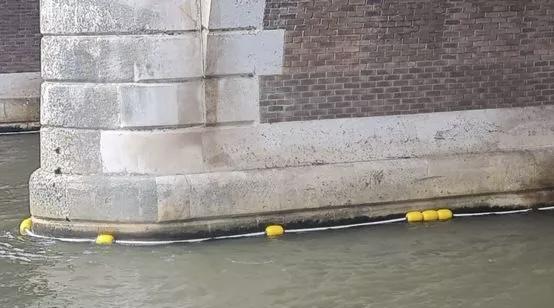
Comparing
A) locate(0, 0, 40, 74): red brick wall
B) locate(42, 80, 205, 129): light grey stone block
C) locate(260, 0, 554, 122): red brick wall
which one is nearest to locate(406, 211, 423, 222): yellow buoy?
locate(260, 0, 554, 122): red brick wall

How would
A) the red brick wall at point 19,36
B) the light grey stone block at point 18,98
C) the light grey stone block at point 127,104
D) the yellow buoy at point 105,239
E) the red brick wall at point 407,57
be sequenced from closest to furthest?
1. the light grey stone block at point 127,104
2. the yellow buoy at point 105,239
3. the red brick wall at point 407,57
4. the red brick wall at point 19,36
5. the light grey stone block at point 18,98

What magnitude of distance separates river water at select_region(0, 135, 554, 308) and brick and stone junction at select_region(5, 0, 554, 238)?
34cm

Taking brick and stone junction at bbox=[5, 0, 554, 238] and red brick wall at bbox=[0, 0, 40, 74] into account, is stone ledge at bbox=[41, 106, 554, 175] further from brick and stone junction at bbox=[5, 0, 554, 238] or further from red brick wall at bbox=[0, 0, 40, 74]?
red brick wall at bbox=[0, 0, 40, 74]

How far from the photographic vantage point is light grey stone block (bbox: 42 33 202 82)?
27.7 ft

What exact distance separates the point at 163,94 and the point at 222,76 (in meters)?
0.59

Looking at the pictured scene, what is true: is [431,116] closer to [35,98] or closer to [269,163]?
[269,163]

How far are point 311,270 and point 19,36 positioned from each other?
33.0 feet

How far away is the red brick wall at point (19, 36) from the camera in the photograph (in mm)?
16125

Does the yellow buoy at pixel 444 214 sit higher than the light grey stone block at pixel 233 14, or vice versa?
the light grey stone block at pixel 233 14

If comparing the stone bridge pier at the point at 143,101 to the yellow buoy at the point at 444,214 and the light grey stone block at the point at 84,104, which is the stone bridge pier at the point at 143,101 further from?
the yellow buoy at the point at 444,214

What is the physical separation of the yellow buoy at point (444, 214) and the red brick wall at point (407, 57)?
100 centimetres

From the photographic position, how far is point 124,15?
331 inches

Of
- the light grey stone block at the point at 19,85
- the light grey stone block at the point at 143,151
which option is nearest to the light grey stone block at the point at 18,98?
the light grey stone block at the point at 19,85

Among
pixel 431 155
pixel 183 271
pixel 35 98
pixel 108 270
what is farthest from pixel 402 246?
pixel 35 98
